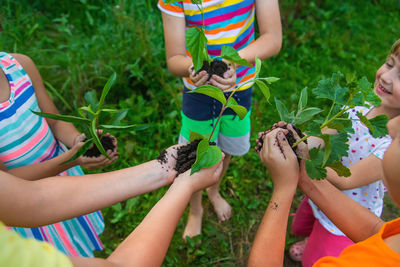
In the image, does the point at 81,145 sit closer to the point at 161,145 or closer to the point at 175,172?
the point at 175,172

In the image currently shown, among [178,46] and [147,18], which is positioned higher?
[178,46]

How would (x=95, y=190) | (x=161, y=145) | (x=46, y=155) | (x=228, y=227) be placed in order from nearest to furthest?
(x=95, y=190) < (x=46, y=155) < (x=228, y=227) < (x=161, y=145)

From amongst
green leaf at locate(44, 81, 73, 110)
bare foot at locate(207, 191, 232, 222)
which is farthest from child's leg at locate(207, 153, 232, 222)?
green leaf at locate(44, 81, 73, 110)

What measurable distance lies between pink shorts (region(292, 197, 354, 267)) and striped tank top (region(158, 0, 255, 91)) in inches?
38.6

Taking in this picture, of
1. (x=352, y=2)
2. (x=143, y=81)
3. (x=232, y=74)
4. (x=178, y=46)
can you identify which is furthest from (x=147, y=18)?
(x=352, y=2)

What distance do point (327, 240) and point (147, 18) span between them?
7.80 feet

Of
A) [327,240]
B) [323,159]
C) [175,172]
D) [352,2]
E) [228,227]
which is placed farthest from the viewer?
[352,2]

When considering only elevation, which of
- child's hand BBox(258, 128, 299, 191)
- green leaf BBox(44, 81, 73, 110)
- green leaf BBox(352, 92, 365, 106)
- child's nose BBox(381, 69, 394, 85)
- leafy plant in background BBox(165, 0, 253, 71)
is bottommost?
green leaf BBox(44, 81, 73, 110)

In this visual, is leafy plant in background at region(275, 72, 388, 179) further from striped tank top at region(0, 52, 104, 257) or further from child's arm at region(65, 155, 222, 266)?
striped tank top at region(0, 52, 104, 257)

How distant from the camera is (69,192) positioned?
0.94 metres

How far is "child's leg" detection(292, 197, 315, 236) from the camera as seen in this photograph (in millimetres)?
1596

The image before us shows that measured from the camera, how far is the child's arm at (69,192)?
0.84 m

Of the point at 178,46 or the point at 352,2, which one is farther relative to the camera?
the point at 352,2

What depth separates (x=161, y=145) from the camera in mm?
2279
